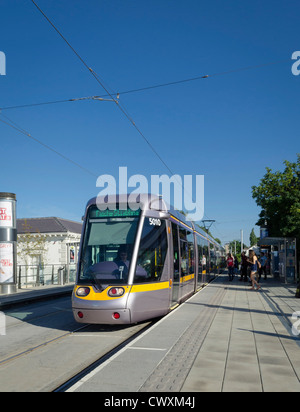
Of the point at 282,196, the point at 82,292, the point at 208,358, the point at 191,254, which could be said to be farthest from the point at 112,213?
the point at 282,196

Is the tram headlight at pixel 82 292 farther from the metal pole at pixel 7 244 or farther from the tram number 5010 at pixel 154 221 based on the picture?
the metal pole at pixel 7 244

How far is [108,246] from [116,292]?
1085mm

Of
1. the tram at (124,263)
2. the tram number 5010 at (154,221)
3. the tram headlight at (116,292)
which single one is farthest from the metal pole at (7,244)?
the tram headlight at (116,292)

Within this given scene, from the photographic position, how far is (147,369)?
5.71 m

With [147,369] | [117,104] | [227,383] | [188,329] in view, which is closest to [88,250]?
[188,329]

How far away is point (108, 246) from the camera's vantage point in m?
9.28

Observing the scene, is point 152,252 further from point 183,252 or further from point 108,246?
point 183,252

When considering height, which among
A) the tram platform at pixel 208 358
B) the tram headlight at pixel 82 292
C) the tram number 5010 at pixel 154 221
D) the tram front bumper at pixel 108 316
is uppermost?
the tram number 5010 at pixel 154 221

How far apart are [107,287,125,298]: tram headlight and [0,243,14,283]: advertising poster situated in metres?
13.2

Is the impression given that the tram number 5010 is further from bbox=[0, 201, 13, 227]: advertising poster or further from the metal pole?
bbox=[0, 201, 13, 227]: advertising poster

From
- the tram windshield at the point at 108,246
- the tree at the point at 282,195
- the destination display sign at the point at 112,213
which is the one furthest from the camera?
the tree at the point at 282,195

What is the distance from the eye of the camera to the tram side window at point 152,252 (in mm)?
9219

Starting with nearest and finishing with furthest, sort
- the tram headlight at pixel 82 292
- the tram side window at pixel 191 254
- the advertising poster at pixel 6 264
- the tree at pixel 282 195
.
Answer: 1. the tram headlight at pixel 82 292
2. the tram side window at pixel 191 254
3. the advertising poster at pixel 6 264
4. the tree at pixel 282 195

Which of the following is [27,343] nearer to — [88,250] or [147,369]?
[88,250]
